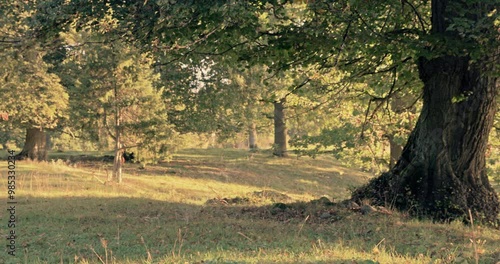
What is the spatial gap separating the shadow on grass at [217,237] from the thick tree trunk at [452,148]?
1.08m

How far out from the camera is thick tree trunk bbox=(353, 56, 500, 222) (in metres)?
8.97

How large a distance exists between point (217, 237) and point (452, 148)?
15.9 ft

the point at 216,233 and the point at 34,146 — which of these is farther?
the point at 34,146

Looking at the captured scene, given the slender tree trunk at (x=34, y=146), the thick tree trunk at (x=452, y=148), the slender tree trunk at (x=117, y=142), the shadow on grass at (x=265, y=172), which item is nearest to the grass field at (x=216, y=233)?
the thick tree trunk at (x=452, y=148)

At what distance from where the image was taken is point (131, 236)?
7664 mm

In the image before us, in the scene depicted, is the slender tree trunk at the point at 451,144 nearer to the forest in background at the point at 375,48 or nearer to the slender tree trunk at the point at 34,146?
the forest in background at the point at 375,48

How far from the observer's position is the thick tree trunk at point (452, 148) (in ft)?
29.4

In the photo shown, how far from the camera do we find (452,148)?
9195 millimetres

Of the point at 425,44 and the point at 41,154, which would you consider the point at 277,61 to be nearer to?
the point at 425,44

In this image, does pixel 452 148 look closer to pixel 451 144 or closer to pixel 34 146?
pixel 451 144

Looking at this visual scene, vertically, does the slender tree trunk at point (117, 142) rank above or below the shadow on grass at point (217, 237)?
above

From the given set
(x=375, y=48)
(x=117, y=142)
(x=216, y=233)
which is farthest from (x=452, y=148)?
(x=117, y=142)

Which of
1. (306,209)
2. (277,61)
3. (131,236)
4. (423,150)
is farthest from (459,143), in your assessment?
(131,236)

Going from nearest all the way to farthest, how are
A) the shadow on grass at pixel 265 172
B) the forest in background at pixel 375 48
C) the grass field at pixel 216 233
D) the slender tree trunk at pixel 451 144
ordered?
the grass field at pixel 216 233 < the forest in background at pixel 375 48 < the slender tree trunk at pixel 451 144 < the shadow on grass at pixel 265 172
